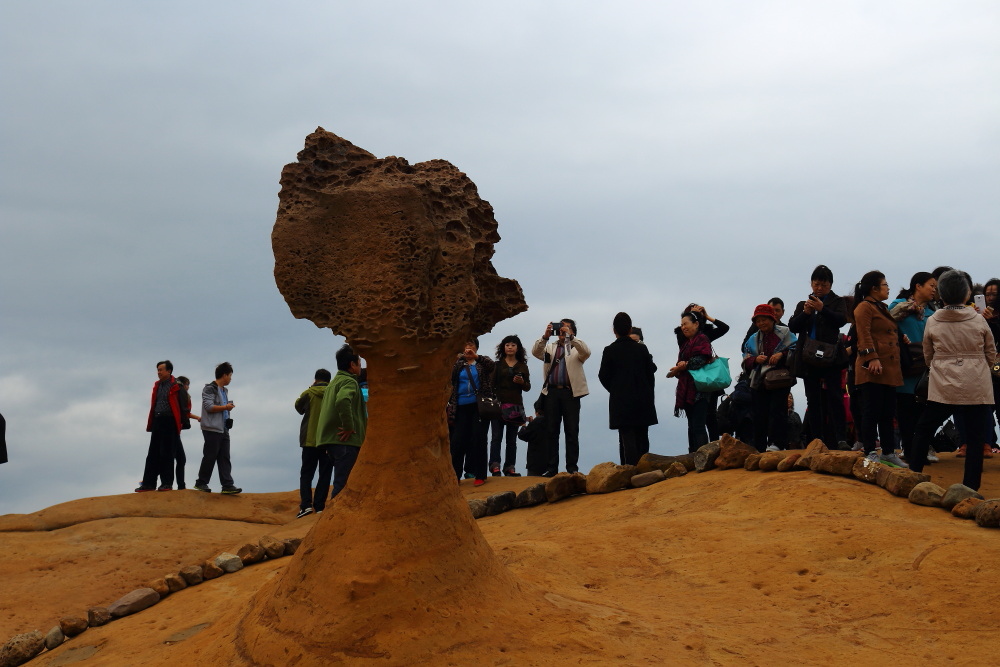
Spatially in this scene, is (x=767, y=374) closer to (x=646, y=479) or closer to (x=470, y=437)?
(x=646, y=479)

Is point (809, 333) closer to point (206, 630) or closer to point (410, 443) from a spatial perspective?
point (410, 443)

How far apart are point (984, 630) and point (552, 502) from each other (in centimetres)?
453

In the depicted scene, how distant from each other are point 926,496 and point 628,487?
2.79m

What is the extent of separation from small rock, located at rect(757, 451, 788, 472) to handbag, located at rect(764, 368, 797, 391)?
3.00 feet

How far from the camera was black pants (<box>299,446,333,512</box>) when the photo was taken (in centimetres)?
1105

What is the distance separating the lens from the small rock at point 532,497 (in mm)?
9398

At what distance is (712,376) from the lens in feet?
33.3

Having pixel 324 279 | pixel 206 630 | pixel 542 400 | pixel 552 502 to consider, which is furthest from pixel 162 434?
pixel 324 279

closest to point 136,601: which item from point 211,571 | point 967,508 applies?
point 211,571

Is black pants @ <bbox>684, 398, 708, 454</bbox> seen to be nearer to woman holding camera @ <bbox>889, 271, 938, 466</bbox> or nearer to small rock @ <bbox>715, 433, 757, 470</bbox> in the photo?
small rock @ <bbox>715, 433, 757, 470</bbox>

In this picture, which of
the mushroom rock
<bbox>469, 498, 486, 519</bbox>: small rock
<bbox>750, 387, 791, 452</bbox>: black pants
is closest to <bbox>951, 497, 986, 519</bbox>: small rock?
<bbox>750, 387, 791, 452</bbox>: black pants

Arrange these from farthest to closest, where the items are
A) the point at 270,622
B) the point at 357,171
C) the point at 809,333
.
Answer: the point at 809,333 → the point at 357,171 → the point at 270,622

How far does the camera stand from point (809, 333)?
9305mm

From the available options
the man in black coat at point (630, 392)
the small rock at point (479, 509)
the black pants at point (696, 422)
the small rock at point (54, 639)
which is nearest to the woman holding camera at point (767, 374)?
the black pants at point (696, 422)
